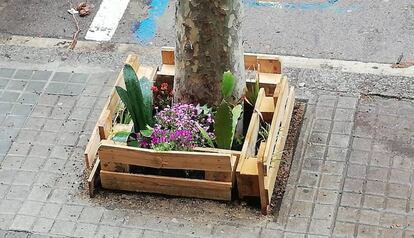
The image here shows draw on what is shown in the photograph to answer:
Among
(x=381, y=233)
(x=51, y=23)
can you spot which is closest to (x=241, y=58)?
(x=381, y=233)

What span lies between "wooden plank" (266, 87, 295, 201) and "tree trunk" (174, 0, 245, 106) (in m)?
0.40

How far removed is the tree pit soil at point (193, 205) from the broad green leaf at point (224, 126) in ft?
1.30

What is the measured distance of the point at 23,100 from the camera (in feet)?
22.0

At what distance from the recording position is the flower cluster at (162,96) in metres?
6.16

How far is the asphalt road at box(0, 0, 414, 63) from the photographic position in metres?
7.27

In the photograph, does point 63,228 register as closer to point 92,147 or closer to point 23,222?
point 23,222

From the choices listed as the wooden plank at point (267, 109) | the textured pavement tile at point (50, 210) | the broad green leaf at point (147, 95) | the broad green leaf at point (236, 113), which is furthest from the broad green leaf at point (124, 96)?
the wooden plank at point (267, 109)

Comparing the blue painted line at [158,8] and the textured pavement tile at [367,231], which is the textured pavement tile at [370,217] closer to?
the textured pavement tile at [367,231]

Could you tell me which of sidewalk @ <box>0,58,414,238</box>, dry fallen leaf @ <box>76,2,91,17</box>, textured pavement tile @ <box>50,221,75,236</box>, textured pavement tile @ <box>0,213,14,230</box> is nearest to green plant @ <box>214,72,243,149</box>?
sidewalk @ <box>0,58,414,238</box>

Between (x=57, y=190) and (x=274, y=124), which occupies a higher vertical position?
(x=274, y=124)

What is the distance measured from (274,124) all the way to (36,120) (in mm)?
1911

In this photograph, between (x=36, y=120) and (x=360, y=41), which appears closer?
(x=36, y=120)

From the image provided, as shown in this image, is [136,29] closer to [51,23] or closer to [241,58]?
[51,23]

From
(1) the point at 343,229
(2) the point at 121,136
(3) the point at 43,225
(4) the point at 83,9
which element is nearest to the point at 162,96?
(2) the point at 121,136
